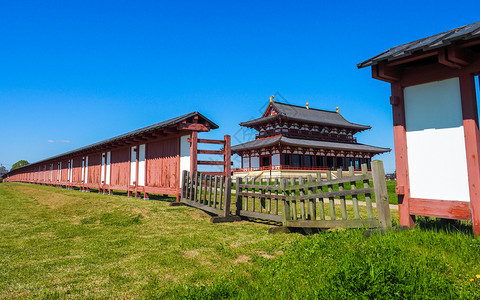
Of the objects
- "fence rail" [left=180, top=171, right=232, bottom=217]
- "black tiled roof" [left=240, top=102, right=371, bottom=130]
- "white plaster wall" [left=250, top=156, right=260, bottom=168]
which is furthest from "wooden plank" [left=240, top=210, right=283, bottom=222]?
"white plaster wall" [left=250, top=156, right=260, bottom=168]

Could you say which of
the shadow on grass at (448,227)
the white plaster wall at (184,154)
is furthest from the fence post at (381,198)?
the white plaster wall at (184,154)

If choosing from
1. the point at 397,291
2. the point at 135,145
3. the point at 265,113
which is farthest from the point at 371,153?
the point at 397,291

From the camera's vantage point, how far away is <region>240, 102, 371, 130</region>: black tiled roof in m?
38.9

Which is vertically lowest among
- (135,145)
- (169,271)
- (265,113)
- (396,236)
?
(169,271)

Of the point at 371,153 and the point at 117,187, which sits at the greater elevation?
the point at 371,153

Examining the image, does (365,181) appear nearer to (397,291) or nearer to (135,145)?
(397,291)

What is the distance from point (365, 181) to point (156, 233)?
14.9 feet

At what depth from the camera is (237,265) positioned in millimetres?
4203

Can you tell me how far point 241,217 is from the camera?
8.34m

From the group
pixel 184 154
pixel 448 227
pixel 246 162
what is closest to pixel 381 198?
pixel 448 227

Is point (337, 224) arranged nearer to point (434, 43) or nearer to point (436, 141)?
point (436, 141)

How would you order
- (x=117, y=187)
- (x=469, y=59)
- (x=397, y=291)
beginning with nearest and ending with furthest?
(x=397, y=291)
(x=469, y=59)
(x=117, y=187)

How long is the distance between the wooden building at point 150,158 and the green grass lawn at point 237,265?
16.3 ft

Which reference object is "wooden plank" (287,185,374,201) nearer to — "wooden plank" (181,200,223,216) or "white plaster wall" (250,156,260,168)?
"wooden plank" (181,200,223,216)
